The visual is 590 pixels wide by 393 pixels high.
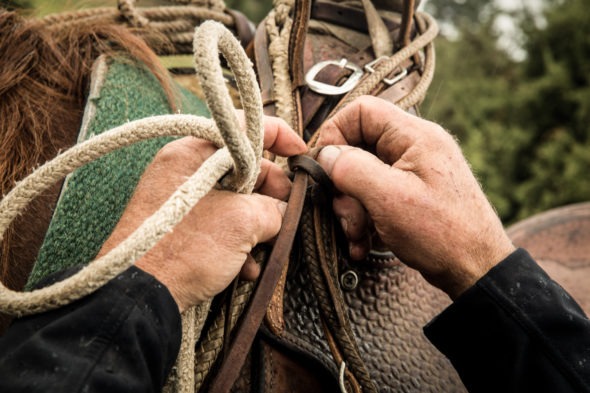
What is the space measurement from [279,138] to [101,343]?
449 mm

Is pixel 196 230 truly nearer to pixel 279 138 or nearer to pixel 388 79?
pixel 279 138

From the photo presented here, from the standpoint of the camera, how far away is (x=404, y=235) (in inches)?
32.3

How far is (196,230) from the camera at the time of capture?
71cm

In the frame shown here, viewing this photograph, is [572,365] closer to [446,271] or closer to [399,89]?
[446,271]

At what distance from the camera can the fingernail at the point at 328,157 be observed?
863 mm

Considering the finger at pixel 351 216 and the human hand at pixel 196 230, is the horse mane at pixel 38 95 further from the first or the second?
the finger at pixel 351 216

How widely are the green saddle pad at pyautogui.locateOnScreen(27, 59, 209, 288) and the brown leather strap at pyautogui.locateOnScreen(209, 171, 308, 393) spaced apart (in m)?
0.31

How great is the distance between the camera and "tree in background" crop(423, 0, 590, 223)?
15.7 ft

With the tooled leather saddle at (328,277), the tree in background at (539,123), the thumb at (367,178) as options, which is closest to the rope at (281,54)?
the tooled leather saddle at (328,277)

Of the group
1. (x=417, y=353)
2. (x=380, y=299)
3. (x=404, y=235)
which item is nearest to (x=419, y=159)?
(x=404, y=235)

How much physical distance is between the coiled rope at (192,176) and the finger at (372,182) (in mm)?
177

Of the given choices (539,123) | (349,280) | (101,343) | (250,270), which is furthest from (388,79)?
(539,123)

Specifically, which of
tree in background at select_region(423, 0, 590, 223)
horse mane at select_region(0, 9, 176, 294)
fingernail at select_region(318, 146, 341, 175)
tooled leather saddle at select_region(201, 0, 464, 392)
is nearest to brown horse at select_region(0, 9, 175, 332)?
horse mane at select_region(0, 9, 176, 294)

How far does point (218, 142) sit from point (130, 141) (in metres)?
0.13
